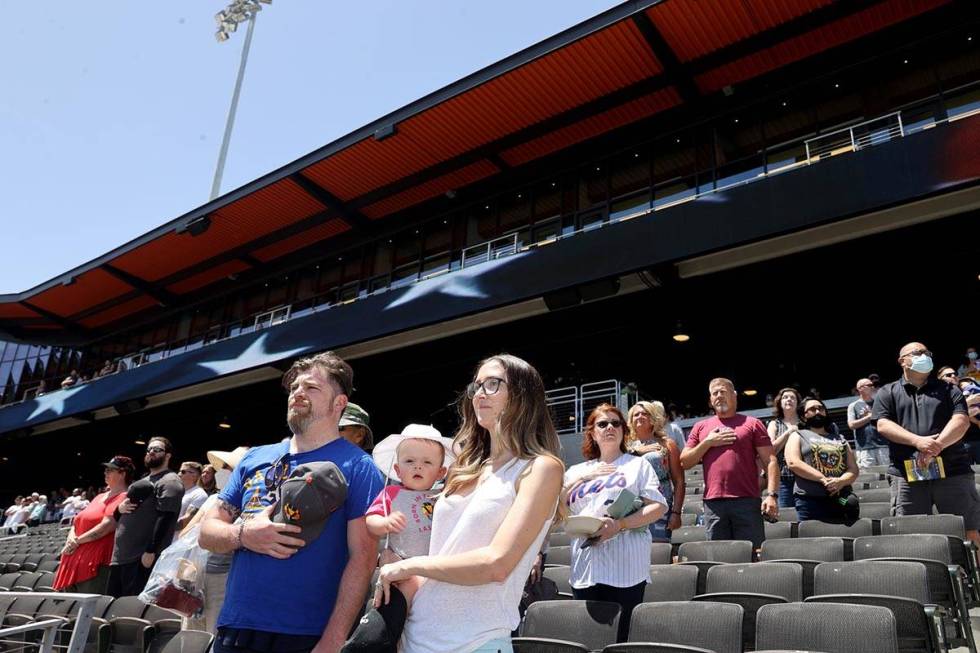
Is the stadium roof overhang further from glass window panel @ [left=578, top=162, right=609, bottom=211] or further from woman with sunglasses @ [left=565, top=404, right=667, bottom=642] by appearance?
woman with sunglasses @ [left=565, top=404, right=667, bottom=642]

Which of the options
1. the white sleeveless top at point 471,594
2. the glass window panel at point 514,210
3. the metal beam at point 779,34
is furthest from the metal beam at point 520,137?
the white sleeveless top at point 471,594

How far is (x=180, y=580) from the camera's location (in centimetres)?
233

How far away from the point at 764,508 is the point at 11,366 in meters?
31.8

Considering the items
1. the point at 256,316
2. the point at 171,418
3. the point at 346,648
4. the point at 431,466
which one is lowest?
the point at 346,648

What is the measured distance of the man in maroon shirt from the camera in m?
4.68

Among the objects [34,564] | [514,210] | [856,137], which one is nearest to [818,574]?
[856,137]

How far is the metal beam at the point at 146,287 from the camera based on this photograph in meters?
21.2

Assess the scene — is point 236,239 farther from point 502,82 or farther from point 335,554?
point 335,554

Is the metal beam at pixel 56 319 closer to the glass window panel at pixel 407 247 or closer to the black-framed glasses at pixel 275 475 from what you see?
the glass window panel at pixel 407 247

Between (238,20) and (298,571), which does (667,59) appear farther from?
(238,20)

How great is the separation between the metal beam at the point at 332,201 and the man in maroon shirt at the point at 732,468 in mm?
13078

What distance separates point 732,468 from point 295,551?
3.50 m

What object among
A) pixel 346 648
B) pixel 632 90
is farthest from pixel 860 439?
pixel 346 648

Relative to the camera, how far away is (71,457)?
2711cm
